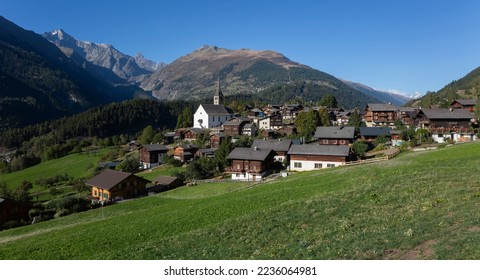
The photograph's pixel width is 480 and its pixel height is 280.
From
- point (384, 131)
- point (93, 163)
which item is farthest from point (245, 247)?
point (93, 163)

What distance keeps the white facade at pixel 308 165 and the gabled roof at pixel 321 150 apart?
1.71 metres

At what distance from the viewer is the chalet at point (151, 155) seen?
9025 centimetres

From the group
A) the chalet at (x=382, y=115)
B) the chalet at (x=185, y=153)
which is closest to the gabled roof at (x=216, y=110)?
the chalet at (x=185, y=153)

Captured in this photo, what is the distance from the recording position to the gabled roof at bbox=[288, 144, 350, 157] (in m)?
59.5

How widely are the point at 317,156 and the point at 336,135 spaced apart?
16.0m

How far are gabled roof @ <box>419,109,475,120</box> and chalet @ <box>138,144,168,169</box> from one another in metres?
69.7

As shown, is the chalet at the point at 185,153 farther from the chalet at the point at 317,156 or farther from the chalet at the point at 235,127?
the chalet at the point at 317,156

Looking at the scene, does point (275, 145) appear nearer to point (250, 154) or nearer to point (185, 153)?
point (250, 154)

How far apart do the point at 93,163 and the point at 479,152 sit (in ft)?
327

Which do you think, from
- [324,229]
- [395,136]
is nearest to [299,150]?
[395,136]

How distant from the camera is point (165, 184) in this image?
62.1 meters

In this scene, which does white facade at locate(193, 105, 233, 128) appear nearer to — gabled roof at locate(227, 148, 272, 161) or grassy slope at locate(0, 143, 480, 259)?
gabled roof at locate(227, 148, 272, 161)

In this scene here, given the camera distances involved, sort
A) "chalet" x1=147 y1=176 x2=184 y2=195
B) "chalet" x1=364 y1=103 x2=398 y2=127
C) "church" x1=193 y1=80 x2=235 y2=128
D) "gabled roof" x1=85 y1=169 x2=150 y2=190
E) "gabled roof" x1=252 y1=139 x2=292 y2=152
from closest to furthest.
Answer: "gabled roof" x1=85 y1=169 x2=150 y2=190 → "chalet" x1=147 y1=176 x2=184 y2=195 → "gabled roof" x1=252 y1=139 x2=292 y2=152 → "chalet" x1=364 y1=103 x2=398 y2=127 → "church" x1=193 y1=80 x2=235 y2=128

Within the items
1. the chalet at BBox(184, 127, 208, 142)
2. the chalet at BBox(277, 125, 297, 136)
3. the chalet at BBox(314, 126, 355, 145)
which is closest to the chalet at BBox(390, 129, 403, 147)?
the chalet at BBox(314, 126, 355, 145)
